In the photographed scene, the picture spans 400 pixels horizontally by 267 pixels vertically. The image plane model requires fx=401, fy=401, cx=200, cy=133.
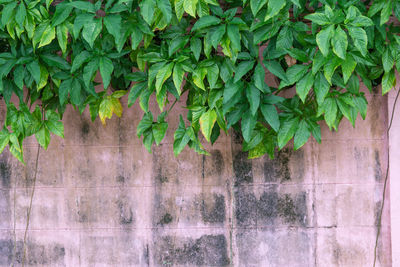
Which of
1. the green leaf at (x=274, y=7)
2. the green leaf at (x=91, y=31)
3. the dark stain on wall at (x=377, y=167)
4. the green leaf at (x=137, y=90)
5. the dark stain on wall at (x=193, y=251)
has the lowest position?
the dark stain on wall at (x=193, y=251)

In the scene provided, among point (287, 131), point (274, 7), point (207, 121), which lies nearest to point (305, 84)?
point (287, 131)

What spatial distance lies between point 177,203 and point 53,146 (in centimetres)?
92

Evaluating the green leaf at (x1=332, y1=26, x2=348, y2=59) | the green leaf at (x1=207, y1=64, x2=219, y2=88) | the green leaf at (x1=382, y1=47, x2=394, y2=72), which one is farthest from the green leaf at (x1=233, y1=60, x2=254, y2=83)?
the green leaf at (x1=382, y1=47, x2=394, y2=72)

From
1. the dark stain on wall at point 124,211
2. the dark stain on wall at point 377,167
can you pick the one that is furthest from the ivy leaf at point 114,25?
the dark stain on wall at point 377,167

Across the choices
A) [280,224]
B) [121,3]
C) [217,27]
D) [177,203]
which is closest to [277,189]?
[280,224]

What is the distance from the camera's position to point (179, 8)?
1.94m

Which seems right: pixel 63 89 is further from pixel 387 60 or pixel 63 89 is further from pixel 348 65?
pixel 387 60

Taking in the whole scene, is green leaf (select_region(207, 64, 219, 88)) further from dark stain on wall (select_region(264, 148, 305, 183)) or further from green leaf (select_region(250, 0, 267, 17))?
dark stain on wall (select_region(264, 148, 305, 183))

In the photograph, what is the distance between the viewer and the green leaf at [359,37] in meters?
1.80

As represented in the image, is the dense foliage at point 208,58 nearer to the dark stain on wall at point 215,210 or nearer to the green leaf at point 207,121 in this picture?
the green leaf at point 207,121

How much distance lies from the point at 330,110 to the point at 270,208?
0.82 meters

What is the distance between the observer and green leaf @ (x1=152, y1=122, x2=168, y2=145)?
7.57ft

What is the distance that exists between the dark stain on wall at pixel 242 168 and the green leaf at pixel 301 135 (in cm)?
48

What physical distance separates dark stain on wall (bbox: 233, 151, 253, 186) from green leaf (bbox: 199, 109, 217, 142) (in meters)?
0.56
